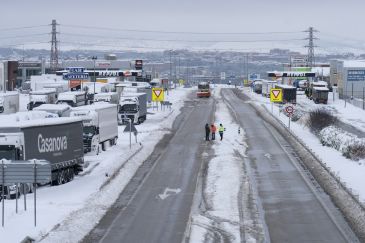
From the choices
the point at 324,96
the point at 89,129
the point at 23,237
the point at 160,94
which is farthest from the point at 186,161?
the point at 324,96

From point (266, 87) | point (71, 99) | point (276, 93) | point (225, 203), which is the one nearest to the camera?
point (225, 203)

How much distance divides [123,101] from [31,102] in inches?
579

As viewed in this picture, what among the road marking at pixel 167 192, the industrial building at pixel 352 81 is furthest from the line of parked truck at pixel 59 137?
the industrial building at pixel 352 81

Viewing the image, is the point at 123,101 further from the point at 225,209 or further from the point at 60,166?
the point at 225,209

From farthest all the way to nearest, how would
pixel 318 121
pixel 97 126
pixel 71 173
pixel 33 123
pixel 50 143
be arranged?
pixel 318 121 → pixel 97 126 → pixel 71 173 → pixel 50 143 → pixel 33 123

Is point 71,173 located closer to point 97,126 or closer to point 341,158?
point 97,126

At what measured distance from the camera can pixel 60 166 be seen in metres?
34.9

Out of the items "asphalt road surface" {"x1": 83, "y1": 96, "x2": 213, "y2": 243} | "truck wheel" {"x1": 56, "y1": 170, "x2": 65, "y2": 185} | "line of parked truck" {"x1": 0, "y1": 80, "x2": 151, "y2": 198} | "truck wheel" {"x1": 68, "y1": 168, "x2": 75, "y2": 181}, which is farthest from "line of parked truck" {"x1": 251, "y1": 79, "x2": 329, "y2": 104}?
"truck wheel" {"x1": 56, "y1": 170, "x2": 65, "y2": 185}

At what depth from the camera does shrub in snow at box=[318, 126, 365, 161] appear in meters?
43.8

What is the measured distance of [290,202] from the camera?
30266 millimetres

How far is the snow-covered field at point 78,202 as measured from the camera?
24.1m

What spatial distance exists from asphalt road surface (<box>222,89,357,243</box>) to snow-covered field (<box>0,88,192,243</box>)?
6.35m

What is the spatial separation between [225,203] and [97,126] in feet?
64.6

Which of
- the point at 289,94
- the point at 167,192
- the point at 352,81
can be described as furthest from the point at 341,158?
the point at 352,81
